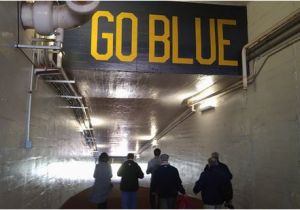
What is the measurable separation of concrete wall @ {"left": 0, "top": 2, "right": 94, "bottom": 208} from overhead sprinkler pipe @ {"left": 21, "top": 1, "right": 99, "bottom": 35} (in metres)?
0.18

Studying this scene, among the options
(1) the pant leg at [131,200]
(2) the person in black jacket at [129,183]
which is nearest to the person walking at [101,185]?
(2) the person in black jacket at [129,183]

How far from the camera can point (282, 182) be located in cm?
447

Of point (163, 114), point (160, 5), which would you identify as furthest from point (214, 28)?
point (163, 114)

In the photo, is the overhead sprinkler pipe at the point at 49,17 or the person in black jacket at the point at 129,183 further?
the person in black jacket at the point at 129,183

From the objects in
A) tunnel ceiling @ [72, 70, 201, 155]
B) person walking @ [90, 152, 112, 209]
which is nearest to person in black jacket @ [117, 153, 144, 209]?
person walking @ [90, 152, 112, 209]

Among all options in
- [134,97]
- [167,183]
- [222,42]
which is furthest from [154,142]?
[167,183]

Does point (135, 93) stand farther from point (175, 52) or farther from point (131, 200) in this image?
point (131, 200)

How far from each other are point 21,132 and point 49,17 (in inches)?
54.3

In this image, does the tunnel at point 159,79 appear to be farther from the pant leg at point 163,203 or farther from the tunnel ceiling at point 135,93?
the pant leg at point 163,203

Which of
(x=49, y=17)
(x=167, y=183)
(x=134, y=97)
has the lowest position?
(x=167, y=183)

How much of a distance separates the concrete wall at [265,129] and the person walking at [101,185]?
2.33 metres

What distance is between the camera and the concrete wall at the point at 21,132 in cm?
322

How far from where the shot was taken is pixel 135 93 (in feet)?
24.7

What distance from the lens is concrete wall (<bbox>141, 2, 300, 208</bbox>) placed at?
4320 mm
